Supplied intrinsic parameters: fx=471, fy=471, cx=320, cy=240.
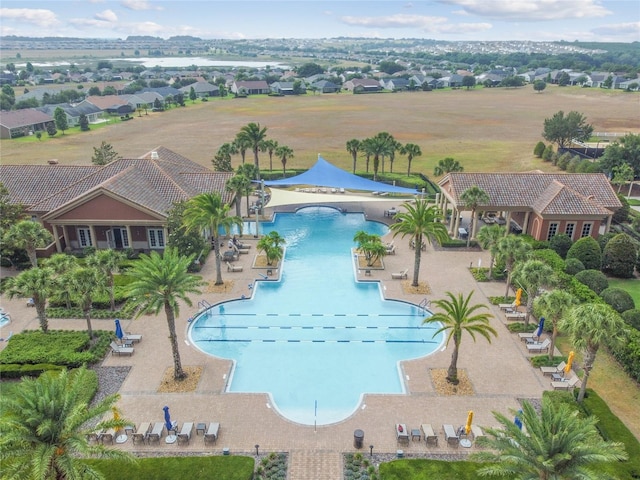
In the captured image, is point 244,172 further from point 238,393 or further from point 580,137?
point 580,137

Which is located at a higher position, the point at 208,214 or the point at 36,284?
the point at 208,214

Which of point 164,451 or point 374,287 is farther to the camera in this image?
point 374,287

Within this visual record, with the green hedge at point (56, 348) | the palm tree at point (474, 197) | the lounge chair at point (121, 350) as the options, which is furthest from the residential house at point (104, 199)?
the palm tree at point (474, 197)

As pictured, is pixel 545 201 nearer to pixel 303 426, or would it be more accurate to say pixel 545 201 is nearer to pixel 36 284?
pixel 303 426

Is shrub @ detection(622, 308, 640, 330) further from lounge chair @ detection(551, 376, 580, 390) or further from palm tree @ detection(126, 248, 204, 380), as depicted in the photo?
palm tree @ detection(126, 248, 204, 380)

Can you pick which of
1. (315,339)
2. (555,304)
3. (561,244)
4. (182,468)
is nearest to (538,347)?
(555,304)

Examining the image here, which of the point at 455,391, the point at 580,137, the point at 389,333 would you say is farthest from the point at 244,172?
the point at 580,137
